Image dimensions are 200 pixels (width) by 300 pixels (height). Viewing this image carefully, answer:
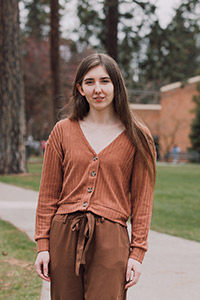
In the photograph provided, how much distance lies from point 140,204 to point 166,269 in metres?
2.55

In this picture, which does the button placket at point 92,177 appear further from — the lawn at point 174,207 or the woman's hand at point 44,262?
the lawn at point 174,207

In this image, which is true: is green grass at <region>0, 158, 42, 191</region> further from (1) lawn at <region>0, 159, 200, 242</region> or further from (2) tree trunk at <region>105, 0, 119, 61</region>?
(2) tree trunk at <region>105, 0, 119, 61</region>

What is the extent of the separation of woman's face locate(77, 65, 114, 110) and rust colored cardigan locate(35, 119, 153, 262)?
0.56 feet

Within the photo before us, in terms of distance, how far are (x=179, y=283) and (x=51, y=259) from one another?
228cm

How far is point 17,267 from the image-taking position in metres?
4.78

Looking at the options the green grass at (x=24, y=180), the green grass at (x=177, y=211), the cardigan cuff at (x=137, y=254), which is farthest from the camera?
the green grass at (x=24, y=180)

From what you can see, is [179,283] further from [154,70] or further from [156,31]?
[154,70]

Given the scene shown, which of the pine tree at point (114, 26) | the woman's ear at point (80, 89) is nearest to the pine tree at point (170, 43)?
the pine tree at point (114, 26)

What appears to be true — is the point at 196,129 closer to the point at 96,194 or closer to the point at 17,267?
the point at 17,267

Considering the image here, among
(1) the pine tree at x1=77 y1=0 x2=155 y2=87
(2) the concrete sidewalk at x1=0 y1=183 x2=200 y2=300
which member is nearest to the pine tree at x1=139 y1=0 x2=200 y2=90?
(1) the pine tree at x1=77 y1=0 x2=155 y2=87

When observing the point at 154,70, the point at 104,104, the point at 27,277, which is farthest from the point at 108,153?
the point at 154,70

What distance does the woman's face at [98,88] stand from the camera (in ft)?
7.57

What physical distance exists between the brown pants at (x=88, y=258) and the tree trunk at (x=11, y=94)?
1273cm

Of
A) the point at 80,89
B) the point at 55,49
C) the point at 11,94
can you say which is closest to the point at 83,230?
the point at 80,89
